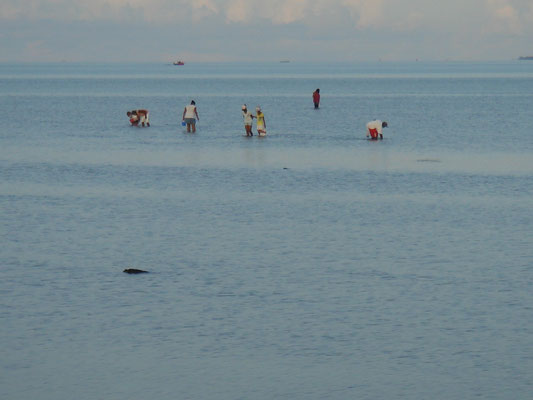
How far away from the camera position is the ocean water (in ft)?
46.4

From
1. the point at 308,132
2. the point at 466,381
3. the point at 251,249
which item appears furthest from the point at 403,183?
the point at 308,132

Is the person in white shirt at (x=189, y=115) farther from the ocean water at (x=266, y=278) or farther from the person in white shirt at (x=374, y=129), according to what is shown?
the ocean water at (x=266, y=278)

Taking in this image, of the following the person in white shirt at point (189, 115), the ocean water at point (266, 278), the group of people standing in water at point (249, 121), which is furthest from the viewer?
the person in white shirt at point (189, 115)

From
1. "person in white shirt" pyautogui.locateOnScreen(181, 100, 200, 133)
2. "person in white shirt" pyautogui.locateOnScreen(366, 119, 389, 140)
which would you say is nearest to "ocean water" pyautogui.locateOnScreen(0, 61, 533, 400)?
"person in white shirt" pyautogui.locateOnScreen(366, 119, 389, 140)

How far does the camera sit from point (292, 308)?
1759 cm

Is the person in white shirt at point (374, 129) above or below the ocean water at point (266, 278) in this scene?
above

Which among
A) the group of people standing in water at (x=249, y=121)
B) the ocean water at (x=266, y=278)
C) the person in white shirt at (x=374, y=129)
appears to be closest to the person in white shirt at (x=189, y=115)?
the group of people standing in water at (x=249, y=121)

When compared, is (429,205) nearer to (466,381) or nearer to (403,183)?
(403,183)

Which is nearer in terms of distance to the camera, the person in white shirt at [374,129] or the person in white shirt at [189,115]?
the person in white shirt at [374,129]

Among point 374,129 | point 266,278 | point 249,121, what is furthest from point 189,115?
point 266,278

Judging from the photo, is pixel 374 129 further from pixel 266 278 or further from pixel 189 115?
pixel 266 278

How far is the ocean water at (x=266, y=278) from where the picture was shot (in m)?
14.1

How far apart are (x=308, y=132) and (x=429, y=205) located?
3130cm

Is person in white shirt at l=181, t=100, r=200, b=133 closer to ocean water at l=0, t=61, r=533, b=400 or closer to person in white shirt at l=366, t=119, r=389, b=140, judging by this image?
person in white shirt at l=366, t=119, r=389, b=140
